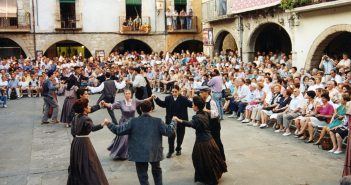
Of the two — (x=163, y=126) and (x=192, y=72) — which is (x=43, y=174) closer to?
(x=163, y=126)

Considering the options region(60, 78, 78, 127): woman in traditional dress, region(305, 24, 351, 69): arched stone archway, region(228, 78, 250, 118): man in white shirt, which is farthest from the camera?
region(305, 24, 351, 69): arched stone archway

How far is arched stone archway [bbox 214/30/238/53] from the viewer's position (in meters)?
28.0

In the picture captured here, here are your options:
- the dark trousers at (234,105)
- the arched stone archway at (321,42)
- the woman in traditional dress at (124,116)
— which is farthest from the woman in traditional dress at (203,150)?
the arched stone archway at (321,42)

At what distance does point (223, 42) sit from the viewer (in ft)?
98.9

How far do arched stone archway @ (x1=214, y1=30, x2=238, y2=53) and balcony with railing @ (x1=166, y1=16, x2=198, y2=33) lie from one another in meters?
3.74

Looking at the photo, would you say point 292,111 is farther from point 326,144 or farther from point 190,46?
point 190,46

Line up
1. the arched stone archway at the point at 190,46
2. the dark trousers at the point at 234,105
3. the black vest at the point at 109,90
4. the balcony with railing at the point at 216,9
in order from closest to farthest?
the black vest at the point at 109,90 < the dark trousers at the point at 234,105 < the balcony with railing at the point at 216,9 < the arched stone archway at the point at 190,46

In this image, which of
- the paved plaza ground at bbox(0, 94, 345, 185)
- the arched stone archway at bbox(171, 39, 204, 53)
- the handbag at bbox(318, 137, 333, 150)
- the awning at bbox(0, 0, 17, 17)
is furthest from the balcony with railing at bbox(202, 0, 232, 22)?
the handbag at bbox(318, 137, 333, 150)

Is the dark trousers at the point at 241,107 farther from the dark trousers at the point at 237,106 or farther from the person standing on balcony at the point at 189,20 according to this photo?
the person standing on balcony at the point at 189,20

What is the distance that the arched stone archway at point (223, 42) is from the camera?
28.0 m

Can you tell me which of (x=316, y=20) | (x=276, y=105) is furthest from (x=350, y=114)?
(x=316, y=20)

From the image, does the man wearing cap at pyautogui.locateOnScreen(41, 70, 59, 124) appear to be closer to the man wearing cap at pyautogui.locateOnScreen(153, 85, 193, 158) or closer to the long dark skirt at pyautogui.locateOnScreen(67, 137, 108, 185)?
the man wearing cap at pyautogui.locateOnScreen(153, 85, 193, 158)

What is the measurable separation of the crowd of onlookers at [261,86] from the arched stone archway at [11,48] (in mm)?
3556

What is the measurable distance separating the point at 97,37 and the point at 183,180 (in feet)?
81.2
